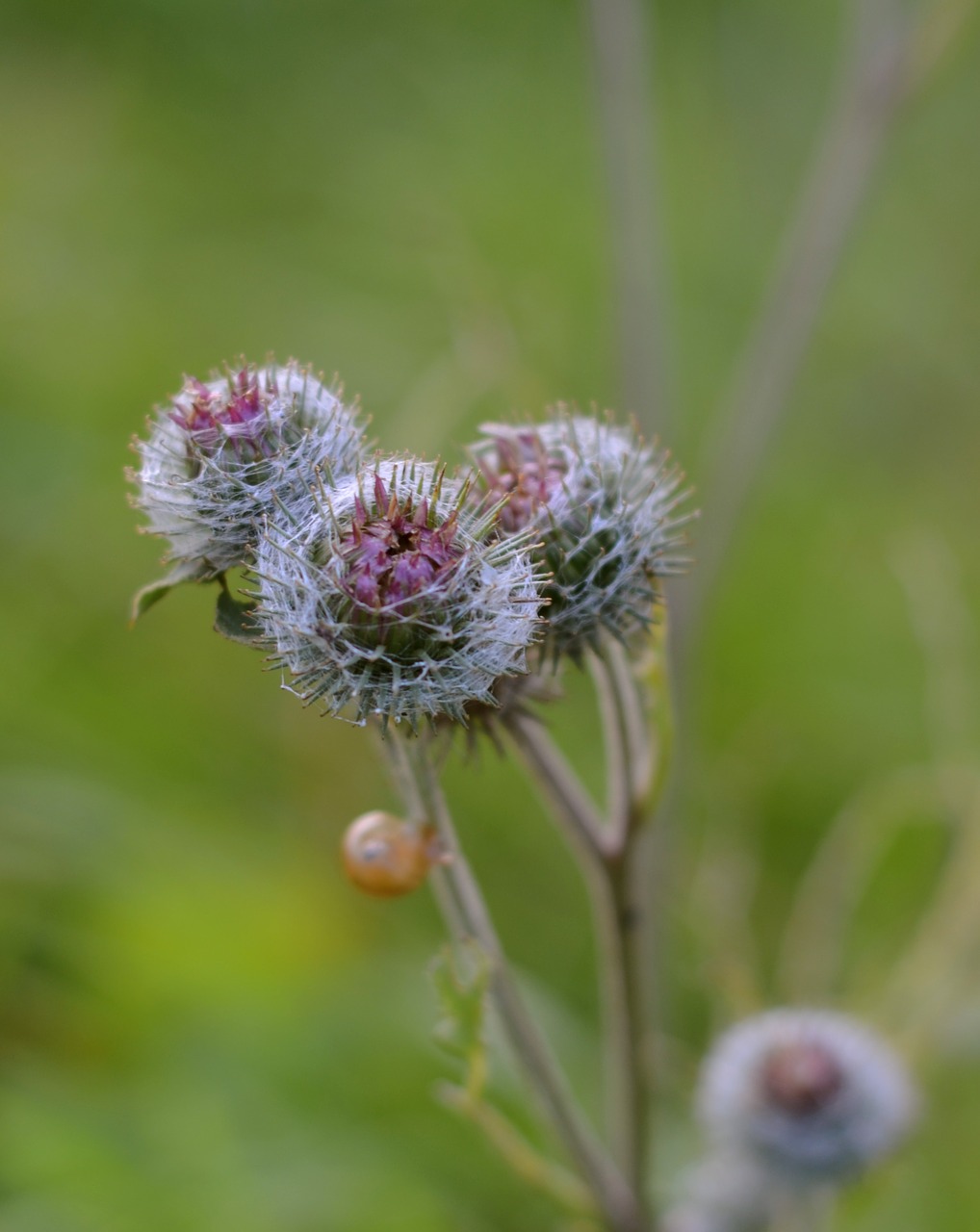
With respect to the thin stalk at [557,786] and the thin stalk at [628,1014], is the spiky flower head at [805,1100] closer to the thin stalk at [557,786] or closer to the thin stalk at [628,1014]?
the thin stalk at [628,1014]

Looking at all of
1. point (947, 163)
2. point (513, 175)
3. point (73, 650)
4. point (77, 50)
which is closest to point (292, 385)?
point (73, 650)

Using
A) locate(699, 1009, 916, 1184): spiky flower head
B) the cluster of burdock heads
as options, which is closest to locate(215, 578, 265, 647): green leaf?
the cluster of burdock heads

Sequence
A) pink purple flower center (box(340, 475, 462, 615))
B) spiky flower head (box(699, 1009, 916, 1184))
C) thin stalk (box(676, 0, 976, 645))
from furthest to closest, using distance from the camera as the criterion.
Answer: thin stalk (box(676, 0, 976, 645)), spiky flower head (box(699, 1009, 916, 1184)), pink purple flower center (box(340, 475, 462, 615))

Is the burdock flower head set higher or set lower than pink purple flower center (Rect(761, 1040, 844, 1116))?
higher

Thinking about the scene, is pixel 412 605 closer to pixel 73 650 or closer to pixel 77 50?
pixel 73 650

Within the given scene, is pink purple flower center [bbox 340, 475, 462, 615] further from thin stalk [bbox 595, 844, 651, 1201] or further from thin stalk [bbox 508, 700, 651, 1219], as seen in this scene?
thin stalk [bbox 595, 844, 651, 1201]

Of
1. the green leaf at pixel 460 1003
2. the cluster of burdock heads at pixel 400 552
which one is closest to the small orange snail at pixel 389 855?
the cluster of burdock heads at pixel 400 552

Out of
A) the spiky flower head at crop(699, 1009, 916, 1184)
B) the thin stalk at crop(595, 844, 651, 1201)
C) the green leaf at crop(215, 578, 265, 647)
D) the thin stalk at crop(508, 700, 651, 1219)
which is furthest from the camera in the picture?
the spiky flower head at crop(699, 1009, 916, 1184)
